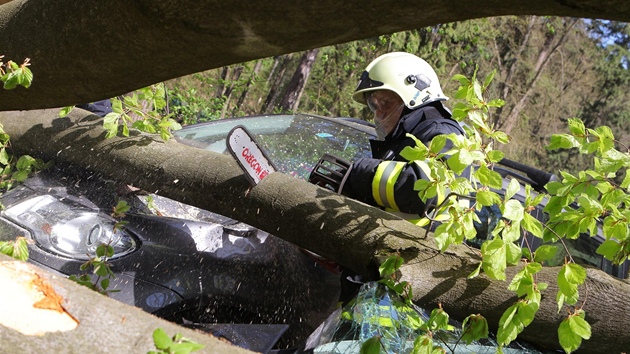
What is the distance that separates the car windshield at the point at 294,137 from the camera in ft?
15.4

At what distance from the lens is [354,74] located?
14.0 meters

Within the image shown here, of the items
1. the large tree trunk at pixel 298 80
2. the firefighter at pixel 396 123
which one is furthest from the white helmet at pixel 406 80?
the large tree trunk at pixel 298 80

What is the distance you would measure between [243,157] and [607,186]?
62.8 inches

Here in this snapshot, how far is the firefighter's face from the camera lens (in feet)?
A: 13.6

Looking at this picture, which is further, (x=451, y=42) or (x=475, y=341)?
(x=451, y=42)

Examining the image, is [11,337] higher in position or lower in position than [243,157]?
higher

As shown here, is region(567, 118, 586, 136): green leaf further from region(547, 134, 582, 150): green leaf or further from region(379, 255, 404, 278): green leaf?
region(379, 255, 404, 278): green leaf

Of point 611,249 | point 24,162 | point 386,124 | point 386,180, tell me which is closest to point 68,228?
point 24,162

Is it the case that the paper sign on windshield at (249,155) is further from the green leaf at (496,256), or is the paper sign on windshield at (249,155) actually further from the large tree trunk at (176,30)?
the green leaf at (496,256)

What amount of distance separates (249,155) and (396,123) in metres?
1.20

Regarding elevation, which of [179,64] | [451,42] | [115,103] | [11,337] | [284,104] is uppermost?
[179,64]

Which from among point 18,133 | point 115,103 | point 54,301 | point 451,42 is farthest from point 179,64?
point 451,42

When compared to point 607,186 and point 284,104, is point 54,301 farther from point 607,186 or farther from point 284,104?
point 284,104

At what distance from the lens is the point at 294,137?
509 centimetres
